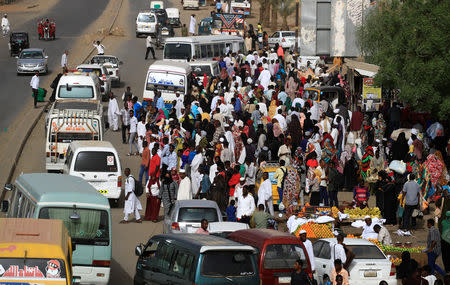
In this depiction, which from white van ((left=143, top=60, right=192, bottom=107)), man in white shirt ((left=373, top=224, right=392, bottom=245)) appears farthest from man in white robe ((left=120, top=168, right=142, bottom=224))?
white van ((left=143, top=60, right=192, bottom=107))

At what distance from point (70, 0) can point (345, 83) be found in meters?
55.2

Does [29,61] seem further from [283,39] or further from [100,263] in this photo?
[100,263]

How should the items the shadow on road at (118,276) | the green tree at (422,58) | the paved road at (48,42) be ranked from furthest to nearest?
1. the paved road at (48,42)
2. the green tree at (422,58)
3. the shadow on road at (118,276)

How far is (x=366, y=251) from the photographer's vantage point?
18.1 metres

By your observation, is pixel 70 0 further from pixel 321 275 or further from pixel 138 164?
pixel 321 275

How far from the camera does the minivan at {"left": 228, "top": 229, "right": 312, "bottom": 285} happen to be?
1623 cm

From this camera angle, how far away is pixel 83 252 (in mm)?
16953

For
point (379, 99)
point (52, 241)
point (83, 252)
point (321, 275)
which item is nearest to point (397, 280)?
point (321, 275)

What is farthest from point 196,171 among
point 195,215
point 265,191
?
point 195,215

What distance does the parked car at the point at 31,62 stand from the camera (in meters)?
48.9

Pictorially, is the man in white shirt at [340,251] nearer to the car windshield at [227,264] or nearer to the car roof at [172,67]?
the car windshield at [227,264]

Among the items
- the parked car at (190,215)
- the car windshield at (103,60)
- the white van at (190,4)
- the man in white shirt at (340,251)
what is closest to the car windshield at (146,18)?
the car windshield at (103,60)

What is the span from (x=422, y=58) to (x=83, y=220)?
46.2 feet

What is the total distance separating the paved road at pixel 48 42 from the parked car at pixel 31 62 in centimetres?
45
